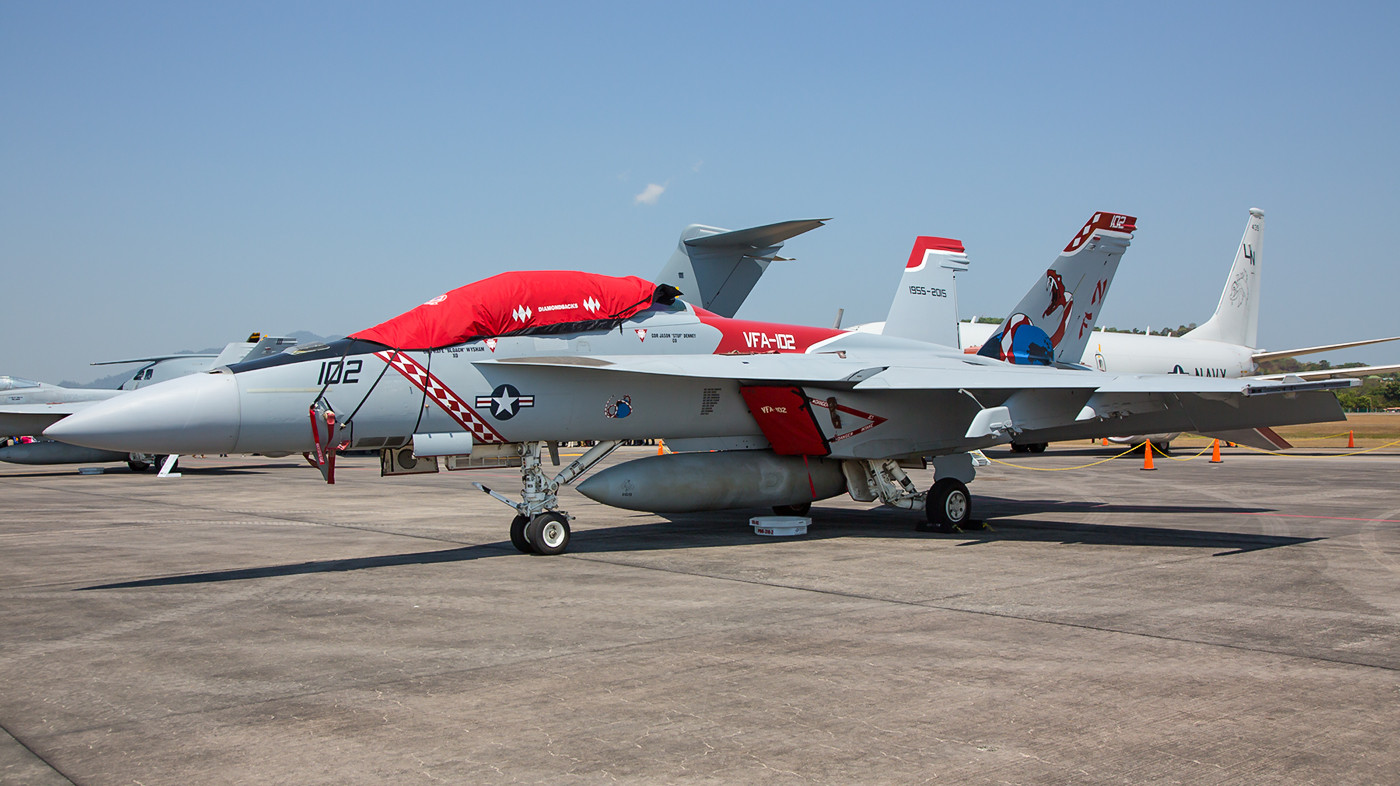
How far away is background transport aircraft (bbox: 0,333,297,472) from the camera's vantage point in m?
24.8

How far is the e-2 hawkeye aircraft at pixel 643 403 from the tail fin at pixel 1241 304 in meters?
20.8

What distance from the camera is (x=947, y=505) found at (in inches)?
469

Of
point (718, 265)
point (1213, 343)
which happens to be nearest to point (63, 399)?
point (718, 265)

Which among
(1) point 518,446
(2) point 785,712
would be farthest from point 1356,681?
(1) point 518,446

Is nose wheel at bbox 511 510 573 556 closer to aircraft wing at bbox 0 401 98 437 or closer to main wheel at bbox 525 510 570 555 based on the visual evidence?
main wheel at bbox 525 510 570 555

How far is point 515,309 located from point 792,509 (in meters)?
5.18

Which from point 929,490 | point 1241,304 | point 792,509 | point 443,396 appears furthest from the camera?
point 1241,304

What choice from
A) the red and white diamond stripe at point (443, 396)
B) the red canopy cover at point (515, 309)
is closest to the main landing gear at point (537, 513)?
the red and white diamond stripe at point (443, 396)

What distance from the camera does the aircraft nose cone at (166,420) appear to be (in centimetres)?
758

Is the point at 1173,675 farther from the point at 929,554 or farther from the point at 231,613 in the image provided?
the point at 231,613

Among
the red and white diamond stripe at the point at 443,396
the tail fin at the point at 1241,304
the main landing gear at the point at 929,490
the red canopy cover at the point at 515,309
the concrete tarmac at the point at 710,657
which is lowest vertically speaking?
the concrete tarmac at the point at 710,657

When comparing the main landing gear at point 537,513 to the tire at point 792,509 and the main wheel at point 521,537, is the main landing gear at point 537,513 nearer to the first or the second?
the main wheel at point 521,537

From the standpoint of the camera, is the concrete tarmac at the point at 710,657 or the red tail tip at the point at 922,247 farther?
the red tail tip at the point at 922,247

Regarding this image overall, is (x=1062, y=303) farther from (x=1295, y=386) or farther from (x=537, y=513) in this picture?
(x=537, y=513)
